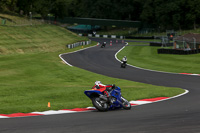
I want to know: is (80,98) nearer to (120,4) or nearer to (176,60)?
(176,60)

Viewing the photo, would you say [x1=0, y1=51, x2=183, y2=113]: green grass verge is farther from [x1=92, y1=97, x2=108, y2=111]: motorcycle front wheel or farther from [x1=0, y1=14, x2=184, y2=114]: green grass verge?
[x1=92, y1=97, x2=108, y2=111]: motorcycle front wheel

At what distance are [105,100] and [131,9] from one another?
5348 inches

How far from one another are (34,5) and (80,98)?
105m

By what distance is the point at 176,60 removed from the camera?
4881cm

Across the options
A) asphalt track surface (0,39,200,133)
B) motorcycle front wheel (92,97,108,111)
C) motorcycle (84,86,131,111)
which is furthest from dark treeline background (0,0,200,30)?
asphalt track surface (0,39,200,133)

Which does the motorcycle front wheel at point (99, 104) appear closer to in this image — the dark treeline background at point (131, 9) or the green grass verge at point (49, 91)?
the green grass verge at point (49, 91)

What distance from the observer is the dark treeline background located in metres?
119

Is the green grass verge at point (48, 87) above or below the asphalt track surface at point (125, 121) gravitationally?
below

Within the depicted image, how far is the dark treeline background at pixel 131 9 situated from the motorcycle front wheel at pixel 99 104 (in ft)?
305

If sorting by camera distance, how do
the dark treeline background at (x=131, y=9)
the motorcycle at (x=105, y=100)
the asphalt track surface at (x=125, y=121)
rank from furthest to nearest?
the dark treeline background at (x=131, y=9), the motorcycle at (x=105, y=100), the asphalt track surface at (x=125, y=121)

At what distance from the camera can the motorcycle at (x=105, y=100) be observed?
644 inches

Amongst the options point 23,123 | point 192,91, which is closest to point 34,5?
point 192,91

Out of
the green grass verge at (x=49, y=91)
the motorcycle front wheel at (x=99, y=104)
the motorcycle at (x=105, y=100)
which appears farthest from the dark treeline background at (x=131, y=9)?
the motorcycle front wheel at (x=99, y=104)

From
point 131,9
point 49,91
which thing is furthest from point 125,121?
point 131,9
